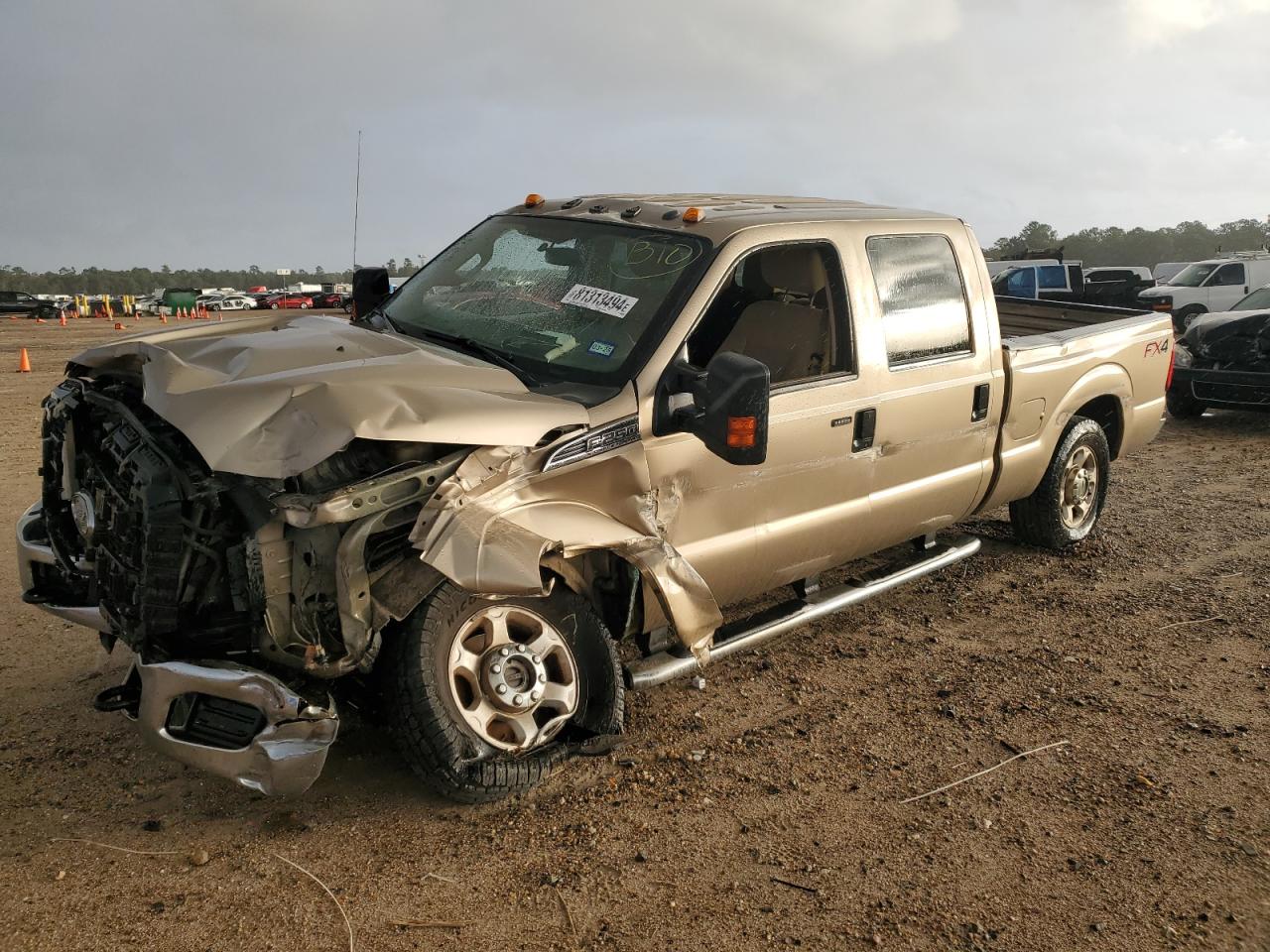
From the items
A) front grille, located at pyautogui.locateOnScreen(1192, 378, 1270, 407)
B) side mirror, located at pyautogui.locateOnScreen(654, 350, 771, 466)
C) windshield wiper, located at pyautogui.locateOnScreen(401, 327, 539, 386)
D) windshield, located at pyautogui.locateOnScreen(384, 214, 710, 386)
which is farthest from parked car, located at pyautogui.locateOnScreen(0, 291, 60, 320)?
side mirror, located at pyautogui.locateOnScreen(654, 350, 771, 466)

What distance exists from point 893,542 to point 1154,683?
1.25m

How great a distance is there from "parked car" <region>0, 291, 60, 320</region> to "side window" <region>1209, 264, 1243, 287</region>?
35.2m

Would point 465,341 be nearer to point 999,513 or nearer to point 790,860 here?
point 790,860

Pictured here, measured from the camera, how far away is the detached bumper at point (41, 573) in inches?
148

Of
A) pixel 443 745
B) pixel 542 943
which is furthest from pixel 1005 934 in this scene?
pixel 443 745

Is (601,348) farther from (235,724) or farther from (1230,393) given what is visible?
(1230,393)

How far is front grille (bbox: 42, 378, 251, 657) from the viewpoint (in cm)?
303

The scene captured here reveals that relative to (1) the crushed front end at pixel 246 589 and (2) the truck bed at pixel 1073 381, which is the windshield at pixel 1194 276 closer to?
(2) the truck bed at pixel 1073 381

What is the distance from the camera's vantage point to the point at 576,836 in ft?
11.0

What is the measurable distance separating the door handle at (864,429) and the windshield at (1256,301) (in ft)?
29.5

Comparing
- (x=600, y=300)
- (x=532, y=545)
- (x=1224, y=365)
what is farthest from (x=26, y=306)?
(x=532, y=545)

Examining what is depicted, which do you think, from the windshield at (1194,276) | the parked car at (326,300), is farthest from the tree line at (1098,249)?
the windshield at (1194,276)

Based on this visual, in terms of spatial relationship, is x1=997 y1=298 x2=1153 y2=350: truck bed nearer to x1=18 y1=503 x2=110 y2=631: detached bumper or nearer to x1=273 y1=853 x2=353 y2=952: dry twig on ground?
x1=273 y1=853 x2=353 y2=952: dry twig on ground

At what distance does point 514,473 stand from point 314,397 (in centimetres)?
64
